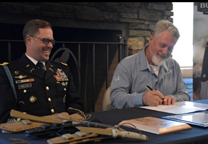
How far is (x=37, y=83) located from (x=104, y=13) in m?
1.61

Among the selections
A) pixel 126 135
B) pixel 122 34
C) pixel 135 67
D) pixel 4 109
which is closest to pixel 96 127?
pixel 126 135

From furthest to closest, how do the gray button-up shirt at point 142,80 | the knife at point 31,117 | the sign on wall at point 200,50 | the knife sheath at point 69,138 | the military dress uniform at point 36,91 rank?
the sign on wall at point 200,50, the gray button-up shirt at point 142,80, the military dress uniform at point 36,91, the knife at point 31,117, the knife sheath at point 69,138

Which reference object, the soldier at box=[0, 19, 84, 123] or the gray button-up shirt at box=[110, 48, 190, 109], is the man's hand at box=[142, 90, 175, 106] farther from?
the soldier at box=[0, 19, 84, 123]

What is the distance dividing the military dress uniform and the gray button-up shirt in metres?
Answer: 0.31

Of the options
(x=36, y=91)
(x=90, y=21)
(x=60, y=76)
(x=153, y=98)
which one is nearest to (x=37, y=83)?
(x=36, y=91)

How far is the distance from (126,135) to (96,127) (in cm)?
15

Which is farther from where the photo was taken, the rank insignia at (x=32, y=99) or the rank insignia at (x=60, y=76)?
the rank insignia at (x=60, y=76)

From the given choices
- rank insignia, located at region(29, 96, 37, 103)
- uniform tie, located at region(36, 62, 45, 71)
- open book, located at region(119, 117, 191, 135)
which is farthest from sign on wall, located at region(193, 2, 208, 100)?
open book, located at region(119, 117, 191, 135)

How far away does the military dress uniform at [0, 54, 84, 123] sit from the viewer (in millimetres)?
1997

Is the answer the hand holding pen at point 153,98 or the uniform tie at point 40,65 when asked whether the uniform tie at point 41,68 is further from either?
the hand holding pen at point 153,98

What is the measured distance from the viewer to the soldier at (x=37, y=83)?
6.69 feet

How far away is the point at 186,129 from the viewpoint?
146cm

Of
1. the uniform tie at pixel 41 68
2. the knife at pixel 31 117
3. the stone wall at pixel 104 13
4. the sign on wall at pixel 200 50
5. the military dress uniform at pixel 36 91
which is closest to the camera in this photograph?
the knife at pixel 31 117

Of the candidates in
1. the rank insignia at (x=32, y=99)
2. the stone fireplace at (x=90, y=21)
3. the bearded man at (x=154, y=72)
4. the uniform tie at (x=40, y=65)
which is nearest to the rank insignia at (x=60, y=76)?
the uniform tie at (x=40, y=65)
